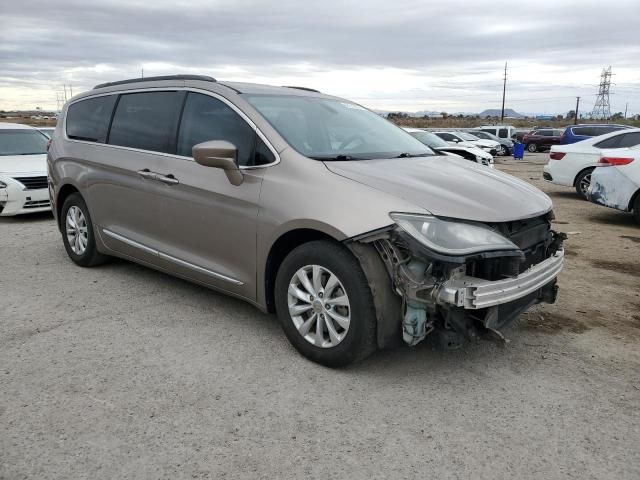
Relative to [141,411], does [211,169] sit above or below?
above

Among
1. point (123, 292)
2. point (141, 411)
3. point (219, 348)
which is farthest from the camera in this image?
point (123, 292)

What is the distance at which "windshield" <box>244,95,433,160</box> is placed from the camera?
159 inches

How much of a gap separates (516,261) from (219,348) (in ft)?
6.65

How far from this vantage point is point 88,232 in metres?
5.63

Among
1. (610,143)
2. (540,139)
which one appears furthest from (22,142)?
(540,139)

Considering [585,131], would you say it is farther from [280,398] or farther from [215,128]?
[280,398]

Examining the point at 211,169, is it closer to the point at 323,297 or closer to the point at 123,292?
the point at 323,297

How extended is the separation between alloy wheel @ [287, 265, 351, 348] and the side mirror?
84 centimetres

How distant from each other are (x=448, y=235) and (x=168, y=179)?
2314 millimetres

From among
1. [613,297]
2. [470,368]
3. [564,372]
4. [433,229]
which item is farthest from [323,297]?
[613,297]

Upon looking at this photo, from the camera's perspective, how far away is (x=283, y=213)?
3.67 metres

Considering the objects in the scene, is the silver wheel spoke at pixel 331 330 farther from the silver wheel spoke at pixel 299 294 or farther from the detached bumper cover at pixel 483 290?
the detached bumper cover at pixel 483 290

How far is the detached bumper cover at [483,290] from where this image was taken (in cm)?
313

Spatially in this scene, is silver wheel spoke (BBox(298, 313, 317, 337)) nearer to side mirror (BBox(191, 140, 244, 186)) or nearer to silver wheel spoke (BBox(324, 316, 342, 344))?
silver wheel spoke (BBox(324, 316, 342, 344))
